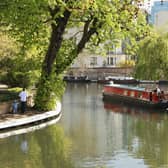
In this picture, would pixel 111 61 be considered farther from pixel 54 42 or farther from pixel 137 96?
pixel 54 42

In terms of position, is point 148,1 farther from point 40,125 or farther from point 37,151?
point 37,151

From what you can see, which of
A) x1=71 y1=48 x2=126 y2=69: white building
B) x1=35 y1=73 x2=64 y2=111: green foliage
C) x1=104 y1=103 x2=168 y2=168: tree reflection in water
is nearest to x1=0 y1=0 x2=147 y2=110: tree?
x1=35 y1=73 x2=64 y2=111: green foliage

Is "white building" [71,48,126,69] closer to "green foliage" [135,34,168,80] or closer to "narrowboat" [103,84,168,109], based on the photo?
"green foliage" [135,34,168,80]

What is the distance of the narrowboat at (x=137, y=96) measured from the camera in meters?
41.7

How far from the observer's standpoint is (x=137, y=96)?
45688 mm

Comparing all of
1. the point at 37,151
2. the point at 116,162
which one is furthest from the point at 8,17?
the point at 116,162

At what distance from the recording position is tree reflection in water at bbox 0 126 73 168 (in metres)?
20.7

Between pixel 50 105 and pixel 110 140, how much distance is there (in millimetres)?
8938

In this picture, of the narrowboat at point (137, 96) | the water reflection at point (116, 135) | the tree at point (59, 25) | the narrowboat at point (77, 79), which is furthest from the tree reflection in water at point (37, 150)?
the narrowboat at point (77, 79)

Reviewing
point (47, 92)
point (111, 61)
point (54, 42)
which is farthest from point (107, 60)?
point (54, 42)

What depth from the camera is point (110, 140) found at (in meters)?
26.5

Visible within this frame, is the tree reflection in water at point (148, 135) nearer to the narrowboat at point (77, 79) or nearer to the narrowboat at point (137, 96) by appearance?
the narrowboat at point (137, 96)

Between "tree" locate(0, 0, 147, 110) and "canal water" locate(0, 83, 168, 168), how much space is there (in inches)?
110

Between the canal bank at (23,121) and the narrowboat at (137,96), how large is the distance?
10.2 m
